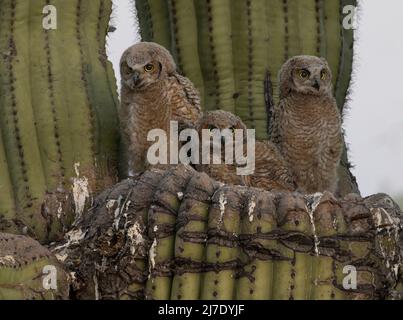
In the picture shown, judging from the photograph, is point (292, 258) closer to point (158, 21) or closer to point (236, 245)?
point (236, 245)

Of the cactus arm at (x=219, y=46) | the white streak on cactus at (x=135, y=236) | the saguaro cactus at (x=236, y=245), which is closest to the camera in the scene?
the saguaro cactus at (x=236, y=245)

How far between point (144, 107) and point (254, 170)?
885mm

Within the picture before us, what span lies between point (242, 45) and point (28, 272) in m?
3.17

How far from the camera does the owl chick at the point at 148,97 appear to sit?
12078 millimetres

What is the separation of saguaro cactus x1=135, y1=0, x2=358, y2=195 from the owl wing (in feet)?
1.28

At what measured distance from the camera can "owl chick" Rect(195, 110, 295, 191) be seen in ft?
38.3

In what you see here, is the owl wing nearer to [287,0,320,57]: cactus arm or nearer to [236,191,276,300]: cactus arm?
[287,0,320,57]: cactus arm

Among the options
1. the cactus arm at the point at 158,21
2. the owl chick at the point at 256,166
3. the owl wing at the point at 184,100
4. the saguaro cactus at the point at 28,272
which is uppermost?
the cactus arm at the point at 158,21

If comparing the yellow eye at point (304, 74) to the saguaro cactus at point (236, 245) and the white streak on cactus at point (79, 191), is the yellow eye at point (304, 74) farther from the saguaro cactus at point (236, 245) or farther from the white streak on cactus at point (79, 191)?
the saguaro cactus at point (236, 245)

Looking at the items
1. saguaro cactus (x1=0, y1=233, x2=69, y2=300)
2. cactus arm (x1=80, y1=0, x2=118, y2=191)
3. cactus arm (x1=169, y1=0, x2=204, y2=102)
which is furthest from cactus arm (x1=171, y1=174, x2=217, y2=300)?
cactus arm (x1=169, y1=0, x2=204, y2=102)

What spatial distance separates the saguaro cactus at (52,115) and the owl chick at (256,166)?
79 centimetres

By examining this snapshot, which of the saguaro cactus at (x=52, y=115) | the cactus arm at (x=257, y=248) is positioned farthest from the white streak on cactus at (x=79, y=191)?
the cactus arm at (x=257, y=248)
